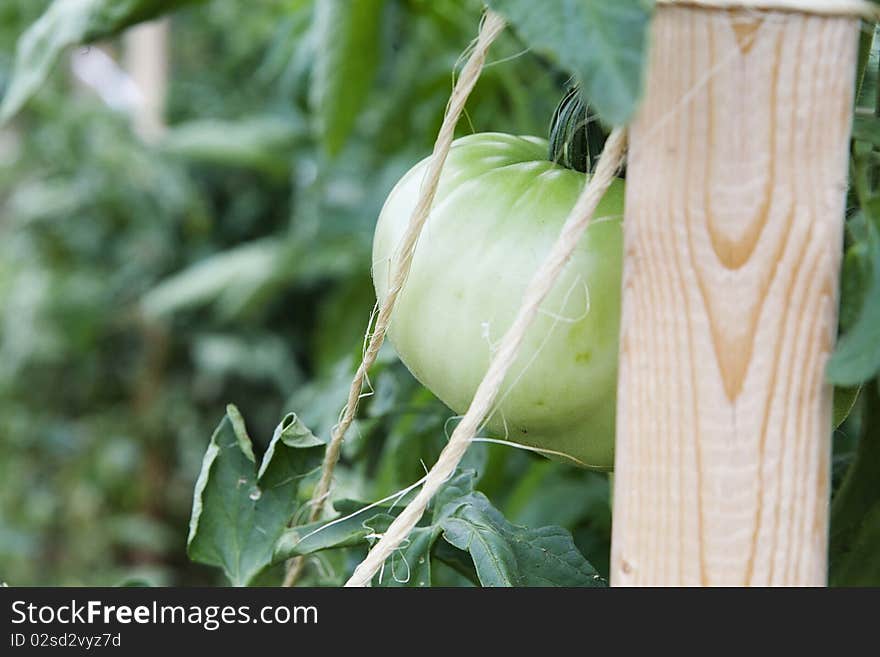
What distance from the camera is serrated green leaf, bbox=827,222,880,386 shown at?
0.35 meters

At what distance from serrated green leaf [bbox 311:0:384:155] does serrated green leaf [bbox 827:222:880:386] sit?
69 centimetres

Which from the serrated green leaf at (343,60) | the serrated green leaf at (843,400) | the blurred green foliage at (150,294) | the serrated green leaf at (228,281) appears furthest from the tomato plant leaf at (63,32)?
the serrated green leaf at (228,281)

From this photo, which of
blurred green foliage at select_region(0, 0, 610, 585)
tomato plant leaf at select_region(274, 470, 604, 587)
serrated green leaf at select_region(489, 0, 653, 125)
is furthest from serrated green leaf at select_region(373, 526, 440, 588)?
blurred green foliage at select_region(0, 0, 610, 585)

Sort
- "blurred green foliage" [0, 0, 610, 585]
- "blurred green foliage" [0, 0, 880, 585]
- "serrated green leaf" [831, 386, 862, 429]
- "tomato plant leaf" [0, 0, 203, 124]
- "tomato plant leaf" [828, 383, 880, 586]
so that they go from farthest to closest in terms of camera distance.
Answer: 1. "blurred green foliage" [0, 0, 610, 585]
2. "blurred green foliage" [0, 0, 880, 585]
3. "tomato plant leaf" [0, 0, 203, 124]
4. "tomato plant leaf" [828, 383, 880, 586]
5. "serrated green leaf" [831, 386, 862, 429]

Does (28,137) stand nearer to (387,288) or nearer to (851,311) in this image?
(387,288)

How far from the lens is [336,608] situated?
16.6 inches

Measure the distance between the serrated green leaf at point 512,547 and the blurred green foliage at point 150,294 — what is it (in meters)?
1.30

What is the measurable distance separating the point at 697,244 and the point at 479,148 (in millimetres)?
143

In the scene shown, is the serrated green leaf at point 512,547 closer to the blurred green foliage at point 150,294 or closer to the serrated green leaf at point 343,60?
the serrated green leaf at point 343,60

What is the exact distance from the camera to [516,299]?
1.39 ft

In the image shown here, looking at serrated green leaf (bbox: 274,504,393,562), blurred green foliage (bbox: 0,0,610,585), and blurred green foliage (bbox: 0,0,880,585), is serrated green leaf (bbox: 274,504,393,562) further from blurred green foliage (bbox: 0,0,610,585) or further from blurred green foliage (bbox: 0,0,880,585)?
blurred green foliage (bbox: 0,0,610,585)

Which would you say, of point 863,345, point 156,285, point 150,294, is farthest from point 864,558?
point 156,285

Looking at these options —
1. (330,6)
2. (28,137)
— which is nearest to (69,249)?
(28,137)

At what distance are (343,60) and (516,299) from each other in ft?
2.14
